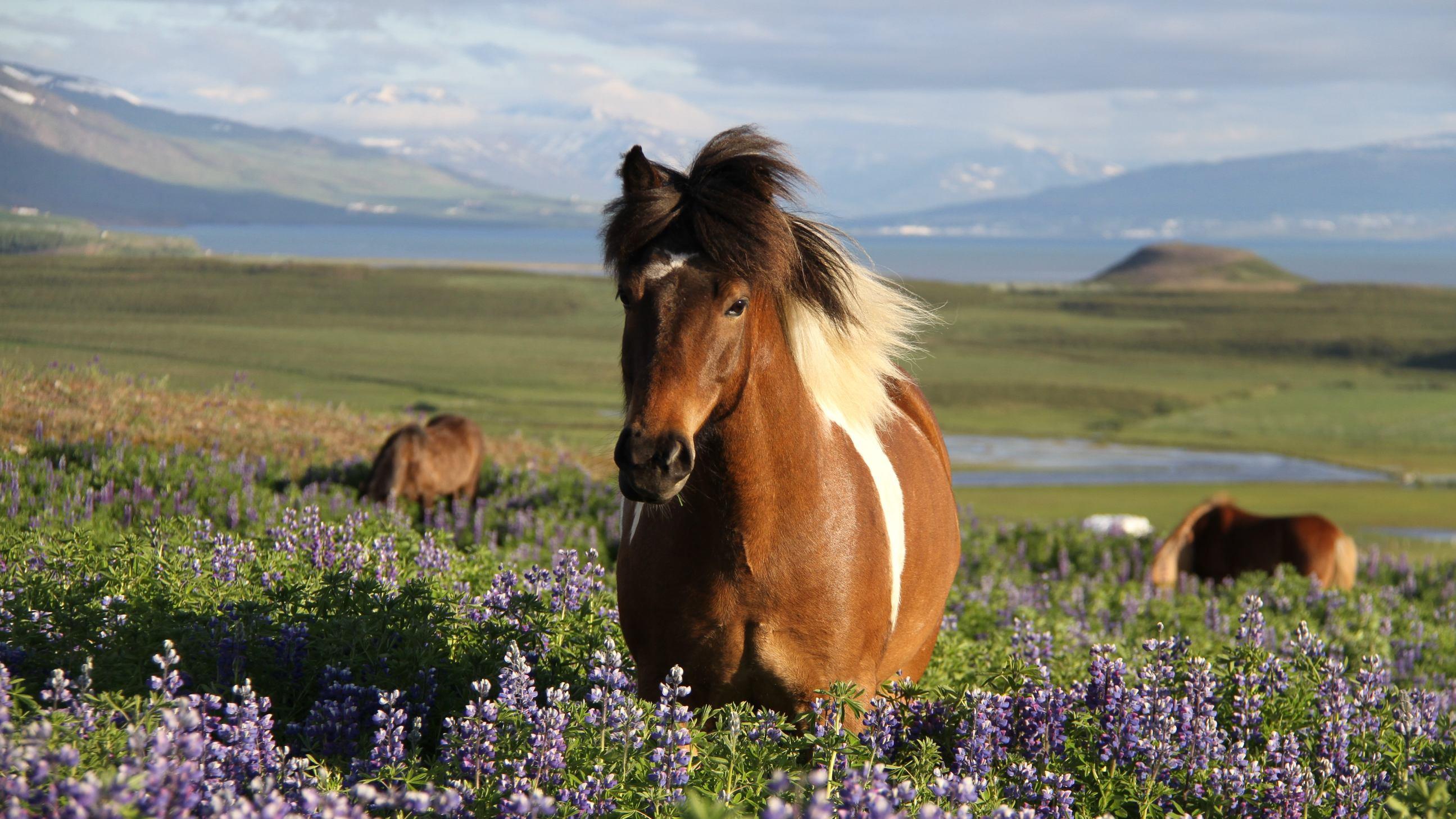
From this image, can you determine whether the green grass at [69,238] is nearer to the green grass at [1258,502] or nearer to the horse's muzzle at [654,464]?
the horse's muzzle at [654,464]

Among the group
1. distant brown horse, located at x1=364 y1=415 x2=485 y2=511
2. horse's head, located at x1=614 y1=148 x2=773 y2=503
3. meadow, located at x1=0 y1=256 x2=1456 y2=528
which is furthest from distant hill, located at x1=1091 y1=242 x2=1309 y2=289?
horse's head, located at x1=614 y1=148 x2=773 y2=503

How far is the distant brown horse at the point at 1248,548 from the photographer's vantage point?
12.9m

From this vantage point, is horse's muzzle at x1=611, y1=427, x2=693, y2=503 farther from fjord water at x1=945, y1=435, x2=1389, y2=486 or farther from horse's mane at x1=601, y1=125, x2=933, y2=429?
fjord water at x1=945, y1=435, x2=1389, y2=486

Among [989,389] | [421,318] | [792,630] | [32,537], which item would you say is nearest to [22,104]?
[32,537]

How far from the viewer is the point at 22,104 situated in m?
12.1

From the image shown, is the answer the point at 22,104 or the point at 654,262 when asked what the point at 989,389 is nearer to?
the point at 22,104

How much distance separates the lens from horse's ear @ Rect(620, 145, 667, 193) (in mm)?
4336

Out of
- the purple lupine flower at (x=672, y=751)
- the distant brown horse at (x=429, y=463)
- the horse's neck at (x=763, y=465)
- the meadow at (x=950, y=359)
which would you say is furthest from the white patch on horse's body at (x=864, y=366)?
the distant brown horse at (x=429, y=463)

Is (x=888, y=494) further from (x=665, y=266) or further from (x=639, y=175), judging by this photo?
(x=639, y=175)

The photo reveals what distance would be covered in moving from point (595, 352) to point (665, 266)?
42.0m

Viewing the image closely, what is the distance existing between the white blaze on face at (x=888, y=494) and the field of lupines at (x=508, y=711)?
62 centimetres

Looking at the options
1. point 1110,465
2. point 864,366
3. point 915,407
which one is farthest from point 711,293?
point 1110,465

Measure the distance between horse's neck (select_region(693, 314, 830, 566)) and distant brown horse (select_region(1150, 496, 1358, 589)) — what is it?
9.32m

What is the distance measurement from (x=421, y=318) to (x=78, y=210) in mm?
33418
